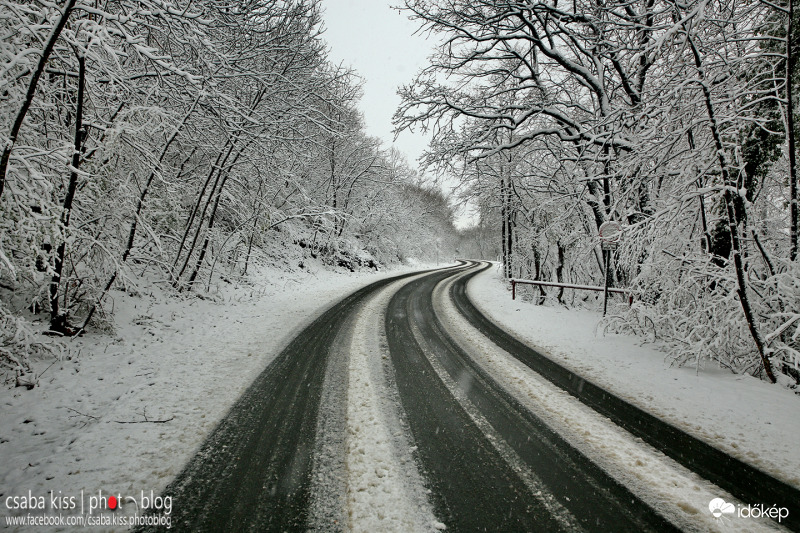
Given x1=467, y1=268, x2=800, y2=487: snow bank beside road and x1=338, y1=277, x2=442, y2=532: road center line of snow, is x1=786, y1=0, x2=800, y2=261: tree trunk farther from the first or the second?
x1=338, y1=277, x2=442, y2=532: road center line of snow

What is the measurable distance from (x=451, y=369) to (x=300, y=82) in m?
8.34

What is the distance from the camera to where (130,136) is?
5438 millimetres

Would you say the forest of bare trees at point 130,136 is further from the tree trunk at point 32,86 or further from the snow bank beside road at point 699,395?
the snow bank beside road at point 699,395

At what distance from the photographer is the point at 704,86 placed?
4.25m

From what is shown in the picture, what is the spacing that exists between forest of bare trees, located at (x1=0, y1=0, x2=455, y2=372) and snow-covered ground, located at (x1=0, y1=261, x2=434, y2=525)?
602 millimetres

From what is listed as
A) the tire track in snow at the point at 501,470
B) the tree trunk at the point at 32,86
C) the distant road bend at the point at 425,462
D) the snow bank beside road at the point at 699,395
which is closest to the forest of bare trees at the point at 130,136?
the tree trunk at the point at 32,86

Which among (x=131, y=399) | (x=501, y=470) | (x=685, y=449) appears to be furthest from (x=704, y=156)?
(x=131, y=399)

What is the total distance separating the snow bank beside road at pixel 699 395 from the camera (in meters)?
3.16

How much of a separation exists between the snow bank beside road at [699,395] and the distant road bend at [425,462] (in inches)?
12.2

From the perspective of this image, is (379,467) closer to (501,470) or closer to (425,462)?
(425,462)

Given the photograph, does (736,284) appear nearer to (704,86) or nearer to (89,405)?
(704,86)

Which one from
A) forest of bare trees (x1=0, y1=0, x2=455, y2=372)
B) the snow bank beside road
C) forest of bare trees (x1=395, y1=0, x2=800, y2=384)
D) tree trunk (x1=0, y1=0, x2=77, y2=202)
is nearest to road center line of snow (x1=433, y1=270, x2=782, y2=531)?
the snow bank beside road

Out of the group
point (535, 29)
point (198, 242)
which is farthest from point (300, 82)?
point (535, 29)

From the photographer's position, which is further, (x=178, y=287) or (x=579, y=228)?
(x=579, y=228)
